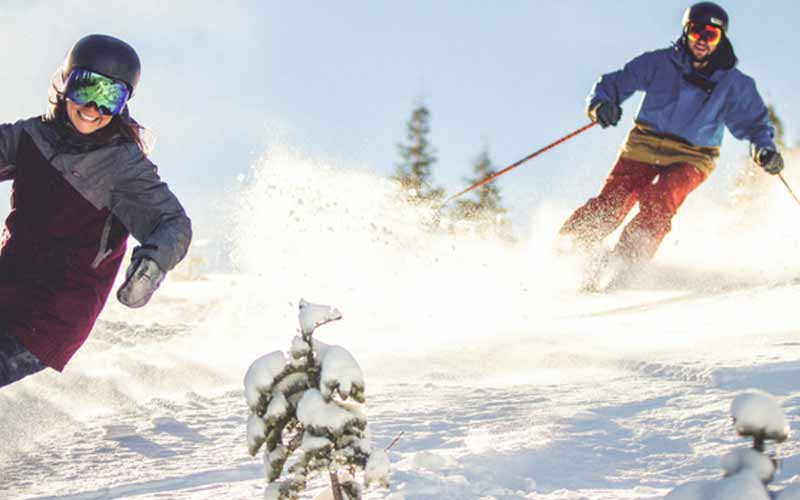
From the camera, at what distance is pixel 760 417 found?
1.12 m

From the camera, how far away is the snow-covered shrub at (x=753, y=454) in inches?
43.3

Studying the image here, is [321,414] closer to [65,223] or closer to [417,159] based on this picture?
[65,223]

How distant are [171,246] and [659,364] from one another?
117 inches

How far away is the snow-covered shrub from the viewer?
43.3 inches

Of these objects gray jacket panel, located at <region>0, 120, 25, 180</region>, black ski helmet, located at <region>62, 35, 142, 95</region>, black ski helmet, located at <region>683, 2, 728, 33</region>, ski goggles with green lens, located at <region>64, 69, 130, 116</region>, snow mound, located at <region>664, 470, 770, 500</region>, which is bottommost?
snow mound, located at <region>664, 470, 770, 500</region>

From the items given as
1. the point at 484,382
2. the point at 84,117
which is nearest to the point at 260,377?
the point at 84,117

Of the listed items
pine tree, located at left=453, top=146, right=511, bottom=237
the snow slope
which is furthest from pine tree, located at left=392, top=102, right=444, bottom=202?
the snow slope

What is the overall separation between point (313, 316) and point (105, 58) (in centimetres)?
189

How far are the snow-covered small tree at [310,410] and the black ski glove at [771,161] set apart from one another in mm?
6308

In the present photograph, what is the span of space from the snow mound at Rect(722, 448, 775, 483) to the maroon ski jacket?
6.57 feet

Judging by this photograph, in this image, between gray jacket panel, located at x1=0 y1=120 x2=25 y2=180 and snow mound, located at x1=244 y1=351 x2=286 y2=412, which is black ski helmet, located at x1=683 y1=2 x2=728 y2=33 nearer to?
gray jacket panel, located at x1=0 y1=120 x2=25 y2=180

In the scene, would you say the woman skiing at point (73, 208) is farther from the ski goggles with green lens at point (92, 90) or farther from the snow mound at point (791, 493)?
the snow mound at point (791, 493)

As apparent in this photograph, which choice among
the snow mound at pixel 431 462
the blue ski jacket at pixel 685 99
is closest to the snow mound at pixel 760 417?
the snow mound at pixel 431 462

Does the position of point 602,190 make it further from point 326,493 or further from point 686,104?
point 326,493
